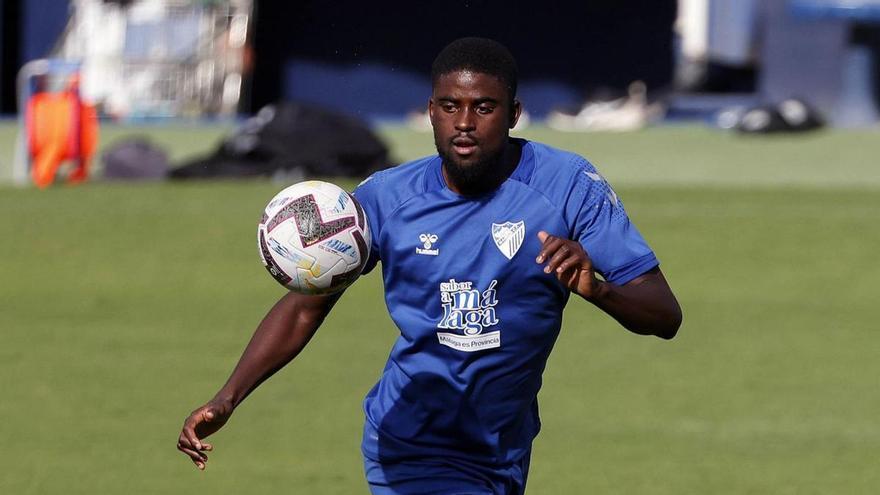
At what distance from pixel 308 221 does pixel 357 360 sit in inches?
269

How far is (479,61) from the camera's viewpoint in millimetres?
4988

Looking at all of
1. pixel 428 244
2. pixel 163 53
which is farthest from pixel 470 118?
pixel 163 53

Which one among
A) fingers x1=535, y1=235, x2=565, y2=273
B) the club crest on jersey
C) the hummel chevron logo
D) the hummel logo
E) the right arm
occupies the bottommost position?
the right arm

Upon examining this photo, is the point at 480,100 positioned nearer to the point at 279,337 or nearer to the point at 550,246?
the point at 550,246

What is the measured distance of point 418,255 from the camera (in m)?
5.17

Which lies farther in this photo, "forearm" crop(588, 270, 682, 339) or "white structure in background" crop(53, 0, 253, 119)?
"white structure in background" crop(53, 0, 253, 119)

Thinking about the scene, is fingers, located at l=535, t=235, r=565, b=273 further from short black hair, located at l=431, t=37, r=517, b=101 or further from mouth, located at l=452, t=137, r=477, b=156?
short black hair, located at l=431, t=37, r=517, b=101

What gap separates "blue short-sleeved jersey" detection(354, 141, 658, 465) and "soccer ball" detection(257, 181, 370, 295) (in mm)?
127

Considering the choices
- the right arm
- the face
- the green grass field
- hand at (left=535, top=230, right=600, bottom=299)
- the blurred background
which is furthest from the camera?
the blurred background

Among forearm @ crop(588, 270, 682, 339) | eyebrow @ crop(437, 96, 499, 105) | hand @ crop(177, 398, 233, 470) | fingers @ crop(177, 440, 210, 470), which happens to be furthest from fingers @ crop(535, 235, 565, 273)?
fingers @ crop(177, 440, 210, 470)

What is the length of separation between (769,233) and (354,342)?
22.4 ft

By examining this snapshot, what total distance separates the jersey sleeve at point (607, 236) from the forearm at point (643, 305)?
0.16 feet

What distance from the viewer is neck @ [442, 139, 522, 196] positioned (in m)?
5.11

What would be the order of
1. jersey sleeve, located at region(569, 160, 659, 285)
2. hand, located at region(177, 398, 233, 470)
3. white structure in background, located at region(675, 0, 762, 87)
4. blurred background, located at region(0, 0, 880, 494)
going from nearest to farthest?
jersey sleeve, located at region(569, 160, 659, 285)
hand, located at region(177, 398, 233, 470)
blurred background, located at region(0, 0, 880, 494)
white structure in background, located at region(675, 0, 762, 87)
